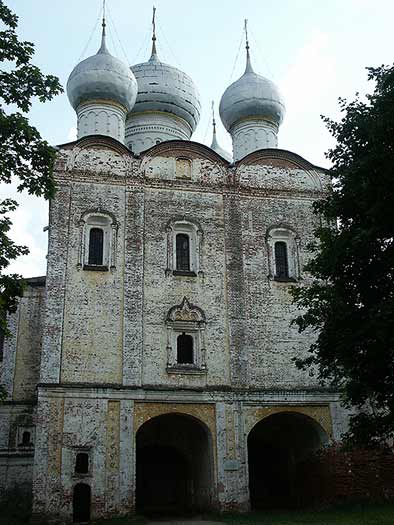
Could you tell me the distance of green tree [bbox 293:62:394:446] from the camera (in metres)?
10.5

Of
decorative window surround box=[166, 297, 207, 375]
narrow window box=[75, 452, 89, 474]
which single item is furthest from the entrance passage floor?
decorative window surround box=[166, 297, 207, 375]

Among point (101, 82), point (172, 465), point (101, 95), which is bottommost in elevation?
point (172, 465)

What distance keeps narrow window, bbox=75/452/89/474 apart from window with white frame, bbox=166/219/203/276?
551 centimetres

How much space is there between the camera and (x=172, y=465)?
21594 millimetres

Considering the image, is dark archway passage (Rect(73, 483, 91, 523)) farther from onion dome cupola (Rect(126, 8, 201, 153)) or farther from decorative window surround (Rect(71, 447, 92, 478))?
onion dome cupola (Rect(126, 8, 201, 153))

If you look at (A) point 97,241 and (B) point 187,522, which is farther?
(A) point 97,241

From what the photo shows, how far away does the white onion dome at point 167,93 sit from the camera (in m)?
26.7

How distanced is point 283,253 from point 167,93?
9.32 metres

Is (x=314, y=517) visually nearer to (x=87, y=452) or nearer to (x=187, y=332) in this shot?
(x=87, y=452)

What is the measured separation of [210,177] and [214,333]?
5.00 m

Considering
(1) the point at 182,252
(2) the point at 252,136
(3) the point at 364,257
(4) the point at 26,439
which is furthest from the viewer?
(2) the point at 252,136

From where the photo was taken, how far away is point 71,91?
77.1 feet

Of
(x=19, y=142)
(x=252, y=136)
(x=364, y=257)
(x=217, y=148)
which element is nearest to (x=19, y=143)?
(x=19, y=142)

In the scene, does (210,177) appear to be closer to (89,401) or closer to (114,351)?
(114,351)
